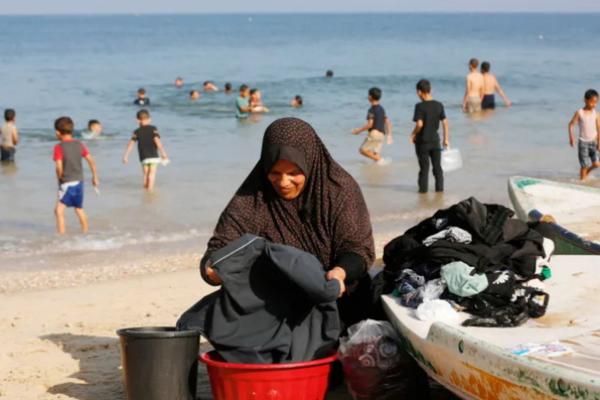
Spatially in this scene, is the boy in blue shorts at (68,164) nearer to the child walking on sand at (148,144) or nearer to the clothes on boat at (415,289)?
the child walking on sand at (148,144)

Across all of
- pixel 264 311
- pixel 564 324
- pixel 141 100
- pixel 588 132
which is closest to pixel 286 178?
pixel 264 311

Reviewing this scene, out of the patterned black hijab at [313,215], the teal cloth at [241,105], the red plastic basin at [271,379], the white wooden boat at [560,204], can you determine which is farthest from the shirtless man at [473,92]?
the red plastic basin at [271,379]

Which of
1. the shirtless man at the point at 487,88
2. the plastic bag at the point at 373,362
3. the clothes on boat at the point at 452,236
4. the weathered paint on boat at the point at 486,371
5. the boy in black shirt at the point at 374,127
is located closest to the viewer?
the weathered paint on boat at the point at 486,371

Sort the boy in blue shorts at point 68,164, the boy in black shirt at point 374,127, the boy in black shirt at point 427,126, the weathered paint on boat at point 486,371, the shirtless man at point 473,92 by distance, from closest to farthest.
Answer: the weathered paint on boat at point 486,371
the boy in blue shorts at point 68,164
the boy in black shirt at point 427,126
the boy in black shirt at point 374,127
the shirtless man at point 473,92

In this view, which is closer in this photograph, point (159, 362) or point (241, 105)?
point (159, 362)

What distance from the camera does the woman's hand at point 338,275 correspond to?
4.72 m

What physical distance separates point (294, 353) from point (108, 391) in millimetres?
1259

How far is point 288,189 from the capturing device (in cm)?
488

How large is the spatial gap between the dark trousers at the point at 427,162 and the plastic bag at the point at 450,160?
1237 millimetres

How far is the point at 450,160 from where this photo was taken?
14852mm

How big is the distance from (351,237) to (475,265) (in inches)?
24.0

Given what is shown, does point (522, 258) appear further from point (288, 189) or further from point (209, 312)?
point (209, 312)

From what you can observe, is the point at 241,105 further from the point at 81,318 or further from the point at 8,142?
the point at 81,318

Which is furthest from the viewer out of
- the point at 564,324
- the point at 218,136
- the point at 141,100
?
the point at 141,100
